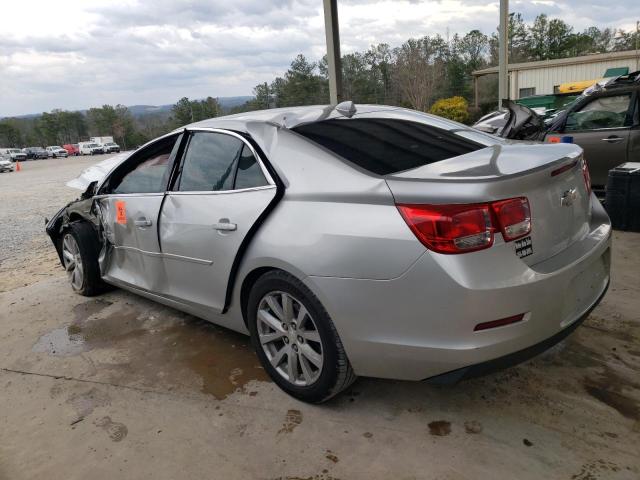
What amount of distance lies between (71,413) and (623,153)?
21.4 ft

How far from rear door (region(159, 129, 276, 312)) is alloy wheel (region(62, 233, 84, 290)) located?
5.32 feet

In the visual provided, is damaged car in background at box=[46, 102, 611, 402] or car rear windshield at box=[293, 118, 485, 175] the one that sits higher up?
car rear windshield at box=[293, 118, 485, 175]

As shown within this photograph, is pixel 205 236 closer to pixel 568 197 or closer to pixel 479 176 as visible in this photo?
pixel 479 176

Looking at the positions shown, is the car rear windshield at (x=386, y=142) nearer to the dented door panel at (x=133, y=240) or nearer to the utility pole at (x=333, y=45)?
the dented door panel at (x=133, y=240)

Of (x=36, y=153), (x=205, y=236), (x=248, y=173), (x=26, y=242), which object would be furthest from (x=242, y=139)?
(x=36, y=153)

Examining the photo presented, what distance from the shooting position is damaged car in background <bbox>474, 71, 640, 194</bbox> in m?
6.19

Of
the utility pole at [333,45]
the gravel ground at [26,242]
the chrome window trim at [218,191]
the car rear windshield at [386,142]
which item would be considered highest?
the utility pole at [333,45]

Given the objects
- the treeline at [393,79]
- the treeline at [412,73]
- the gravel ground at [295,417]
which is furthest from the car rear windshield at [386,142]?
the treeline at [412,73]

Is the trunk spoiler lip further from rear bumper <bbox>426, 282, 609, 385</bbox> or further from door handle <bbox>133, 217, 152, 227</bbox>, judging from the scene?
door handle <bbox>133, 217, 152, 227</bbox>

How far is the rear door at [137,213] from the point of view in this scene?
3.48 m

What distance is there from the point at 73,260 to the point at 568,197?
417cm

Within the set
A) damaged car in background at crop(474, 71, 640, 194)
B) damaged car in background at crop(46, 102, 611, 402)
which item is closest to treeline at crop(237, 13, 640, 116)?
damaged car in background at crop(474, 71, 640, 194)

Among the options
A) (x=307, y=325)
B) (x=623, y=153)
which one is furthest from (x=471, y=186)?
(x=623, y=153)

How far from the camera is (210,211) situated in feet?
9.61
